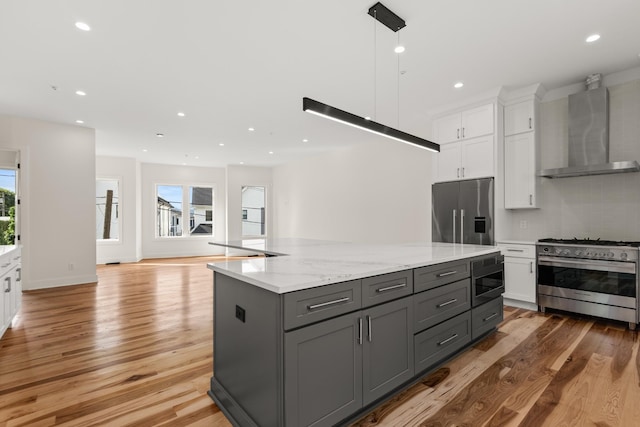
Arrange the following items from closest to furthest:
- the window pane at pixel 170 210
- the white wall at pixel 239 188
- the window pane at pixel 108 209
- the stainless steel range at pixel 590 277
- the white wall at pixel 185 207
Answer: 1. the stainless steel range at pixel 590 277
2. the window pane at pixel 108 209
3. the white wall at pixel 185 207
4. the window pane at pixel 170 210
5. the white wall at pixel 239 188

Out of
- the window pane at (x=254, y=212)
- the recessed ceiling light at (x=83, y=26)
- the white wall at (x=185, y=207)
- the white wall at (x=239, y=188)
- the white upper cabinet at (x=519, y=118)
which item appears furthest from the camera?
the window pane at (x=254, y=212)

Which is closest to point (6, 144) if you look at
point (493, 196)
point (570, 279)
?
point (493, 196)

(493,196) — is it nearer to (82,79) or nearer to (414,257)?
(414,257)

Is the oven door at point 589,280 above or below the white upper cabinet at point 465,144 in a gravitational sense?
below

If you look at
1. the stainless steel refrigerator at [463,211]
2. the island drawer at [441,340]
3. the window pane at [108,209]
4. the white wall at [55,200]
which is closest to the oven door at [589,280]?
the stainless steel refrigerator at [463,211]

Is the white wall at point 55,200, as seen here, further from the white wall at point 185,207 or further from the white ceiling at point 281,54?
the white wall at point 185,207

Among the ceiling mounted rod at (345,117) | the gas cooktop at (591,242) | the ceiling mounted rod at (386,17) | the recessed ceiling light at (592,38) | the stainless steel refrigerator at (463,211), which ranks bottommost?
the gas cooktop at (591,242)

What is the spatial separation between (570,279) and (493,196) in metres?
1.27

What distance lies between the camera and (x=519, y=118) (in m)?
4.12

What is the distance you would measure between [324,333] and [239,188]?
28.9 ft

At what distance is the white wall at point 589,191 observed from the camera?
3586 millimetres

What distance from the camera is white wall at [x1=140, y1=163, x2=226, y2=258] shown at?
361 inches

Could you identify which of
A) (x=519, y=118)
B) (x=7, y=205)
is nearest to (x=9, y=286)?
(x=7, y=205)

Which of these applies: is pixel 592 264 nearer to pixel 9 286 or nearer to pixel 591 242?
pixel 591 242
